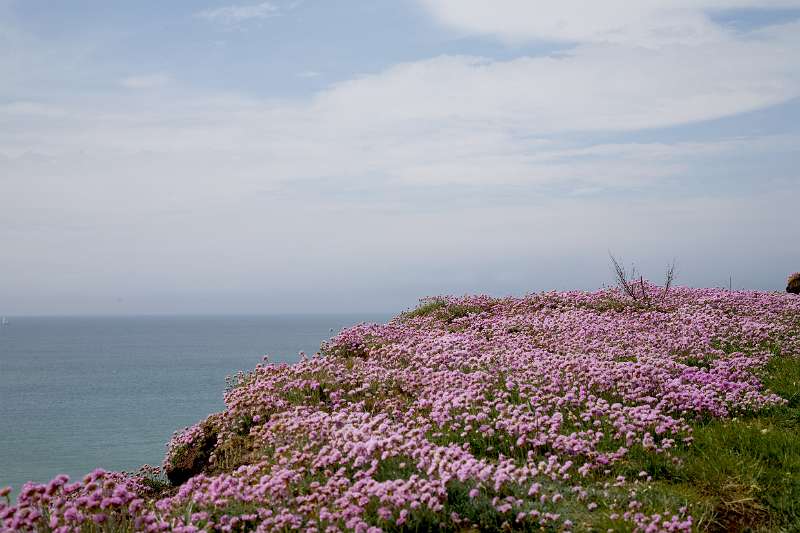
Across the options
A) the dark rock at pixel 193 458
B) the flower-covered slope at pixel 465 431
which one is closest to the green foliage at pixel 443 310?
the flower-covered slope at pixel 465 431

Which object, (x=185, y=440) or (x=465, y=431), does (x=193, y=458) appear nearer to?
(x=185, y=440)

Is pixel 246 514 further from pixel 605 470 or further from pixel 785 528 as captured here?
pixel 785 528

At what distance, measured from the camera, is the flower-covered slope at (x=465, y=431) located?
238 inches

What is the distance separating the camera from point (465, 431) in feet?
26.9

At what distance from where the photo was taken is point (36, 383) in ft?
307

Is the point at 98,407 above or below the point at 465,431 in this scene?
below

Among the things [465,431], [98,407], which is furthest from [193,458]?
[98,407]

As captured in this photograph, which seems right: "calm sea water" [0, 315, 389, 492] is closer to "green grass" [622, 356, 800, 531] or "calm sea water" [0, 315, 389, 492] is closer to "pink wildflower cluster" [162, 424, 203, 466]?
"pink wildflower cluster" [162, 424, 203, 466]

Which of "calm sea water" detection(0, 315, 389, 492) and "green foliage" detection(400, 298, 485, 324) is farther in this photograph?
"calm sea water" detection(0, 315, 389, 492)

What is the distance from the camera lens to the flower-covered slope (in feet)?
19.8

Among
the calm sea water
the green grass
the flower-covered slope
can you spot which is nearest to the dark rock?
the flower-covered slope

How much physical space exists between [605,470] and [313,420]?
3.68 metres

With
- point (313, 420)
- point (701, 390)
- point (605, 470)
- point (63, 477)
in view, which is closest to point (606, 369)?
point (701, 390)

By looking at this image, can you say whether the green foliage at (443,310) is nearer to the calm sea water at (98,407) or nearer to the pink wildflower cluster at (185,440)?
the calm sea water at (98,407)
